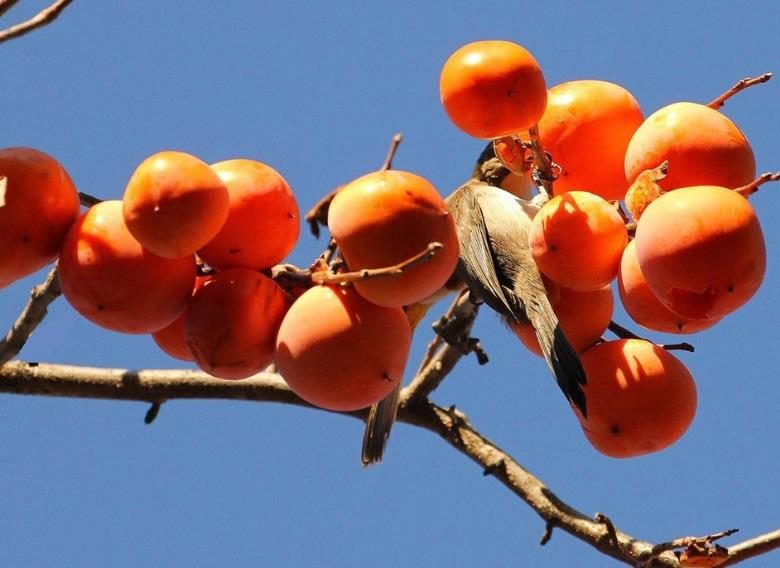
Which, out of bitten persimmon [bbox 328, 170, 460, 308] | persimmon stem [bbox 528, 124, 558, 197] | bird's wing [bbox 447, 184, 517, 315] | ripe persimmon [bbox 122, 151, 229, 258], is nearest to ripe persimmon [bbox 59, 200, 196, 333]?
ripe persimmon [bbox 122, 151, 229, 258]

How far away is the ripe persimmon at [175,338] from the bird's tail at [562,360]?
0.81 meters

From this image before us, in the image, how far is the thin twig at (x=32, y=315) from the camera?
2.74 meters

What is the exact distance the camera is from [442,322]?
3670mm

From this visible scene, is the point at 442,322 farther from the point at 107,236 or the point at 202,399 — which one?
the point at 107,236

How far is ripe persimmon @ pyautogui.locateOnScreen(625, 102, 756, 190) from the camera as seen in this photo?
2359mm

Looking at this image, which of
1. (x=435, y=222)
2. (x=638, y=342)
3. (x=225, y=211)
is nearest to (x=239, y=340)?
(x=225, y=211)

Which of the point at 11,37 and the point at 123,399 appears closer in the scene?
the point at 11,37

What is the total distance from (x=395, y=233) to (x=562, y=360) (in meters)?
0.72

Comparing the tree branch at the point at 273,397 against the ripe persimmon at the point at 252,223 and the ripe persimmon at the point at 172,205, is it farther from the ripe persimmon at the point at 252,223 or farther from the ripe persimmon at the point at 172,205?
the ripe persimmon at the point at 172,205

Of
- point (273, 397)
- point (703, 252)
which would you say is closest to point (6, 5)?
point (703, 252)

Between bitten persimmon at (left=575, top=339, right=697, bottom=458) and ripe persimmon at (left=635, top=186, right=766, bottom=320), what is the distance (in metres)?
0.30

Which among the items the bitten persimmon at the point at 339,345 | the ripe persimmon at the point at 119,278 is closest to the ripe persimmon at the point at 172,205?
the ripe persimmon at the point at 119,278

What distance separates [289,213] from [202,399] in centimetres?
166

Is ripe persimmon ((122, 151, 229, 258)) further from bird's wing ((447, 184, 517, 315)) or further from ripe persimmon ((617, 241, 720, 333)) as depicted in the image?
bird's wing ((447, 184, 517, 315))
